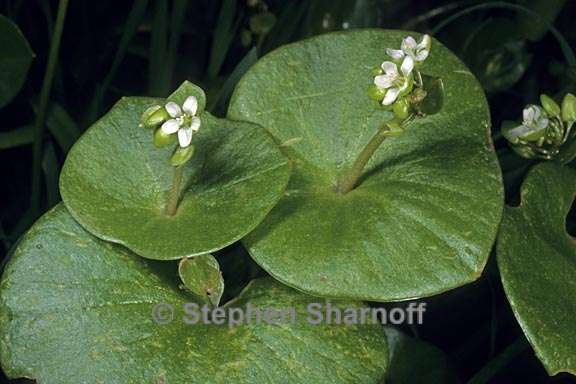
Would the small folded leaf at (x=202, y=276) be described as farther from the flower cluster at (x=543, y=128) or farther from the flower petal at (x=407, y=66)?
the flower cluster at (x=543, y=128)

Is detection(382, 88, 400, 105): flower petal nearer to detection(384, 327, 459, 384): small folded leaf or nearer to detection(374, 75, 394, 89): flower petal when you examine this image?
detection(374, 75, 394, 89): flower petal

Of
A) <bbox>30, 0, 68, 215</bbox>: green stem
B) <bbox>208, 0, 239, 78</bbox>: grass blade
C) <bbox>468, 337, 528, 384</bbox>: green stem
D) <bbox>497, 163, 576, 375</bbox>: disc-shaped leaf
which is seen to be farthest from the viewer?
<bbox>208, 0, 239, 78</bbox>: grass blade

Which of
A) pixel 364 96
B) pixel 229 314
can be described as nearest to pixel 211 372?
pixel 229 314

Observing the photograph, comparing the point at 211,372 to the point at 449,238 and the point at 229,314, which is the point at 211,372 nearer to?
the point at 229,314

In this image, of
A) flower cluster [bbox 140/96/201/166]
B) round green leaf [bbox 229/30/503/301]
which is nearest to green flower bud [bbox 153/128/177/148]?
flower cluster [bbox 140/96/201/166]

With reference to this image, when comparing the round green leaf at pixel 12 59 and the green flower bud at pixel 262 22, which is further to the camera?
the green flower bud at pixel 262 22

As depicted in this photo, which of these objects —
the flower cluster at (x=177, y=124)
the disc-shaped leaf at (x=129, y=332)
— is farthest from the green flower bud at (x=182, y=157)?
the disc-shaped leaf at (x=129, y=332)
